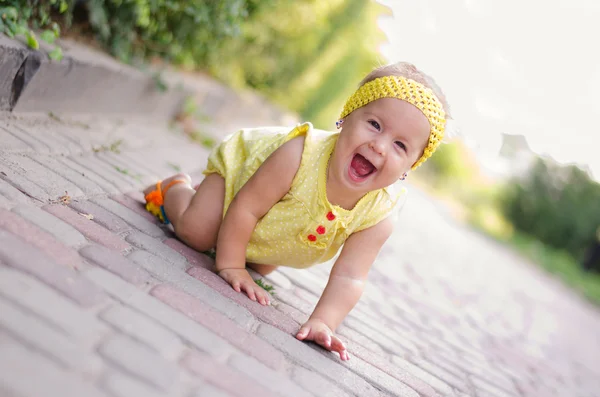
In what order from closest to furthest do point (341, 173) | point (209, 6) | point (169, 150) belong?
point (341, 173), point (169, 150), point (209, 6)

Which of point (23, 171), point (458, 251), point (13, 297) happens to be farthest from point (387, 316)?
point (458, 251)

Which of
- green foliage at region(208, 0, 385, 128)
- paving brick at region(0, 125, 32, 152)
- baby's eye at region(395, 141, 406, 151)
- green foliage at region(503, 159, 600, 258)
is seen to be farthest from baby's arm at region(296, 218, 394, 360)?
green foliage at region(503, 159, 600, 258)

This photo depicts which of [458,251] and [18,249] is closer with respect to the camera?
[18,249]

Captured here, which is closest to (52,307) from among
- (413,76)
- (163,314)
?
(163,314)

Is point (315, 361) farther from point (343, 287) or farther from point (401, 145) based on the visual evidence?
point (401, 145)

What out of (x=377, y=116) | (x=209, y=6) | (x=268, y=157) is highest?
(x=209, y=6)

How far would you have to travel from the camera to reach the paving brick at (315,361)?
6.68 ft

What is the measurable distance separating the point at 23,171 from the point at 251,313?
1.10 metres

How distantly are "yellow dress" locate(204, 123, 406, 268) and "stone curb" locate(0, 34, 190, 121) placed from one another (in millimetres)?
1156

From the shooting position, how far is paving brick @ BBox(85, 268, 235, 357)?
1.72 meters

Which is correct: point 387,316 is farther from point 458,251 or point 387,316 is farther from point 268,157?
point 458,251

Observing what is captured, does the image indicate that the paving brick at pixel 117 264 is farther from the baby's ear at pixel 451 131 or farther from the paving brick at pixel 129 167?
the baby's ear at pixel 451 131

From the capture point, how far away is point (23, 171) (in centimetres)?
234

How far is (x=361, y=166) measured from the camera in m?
2.36
